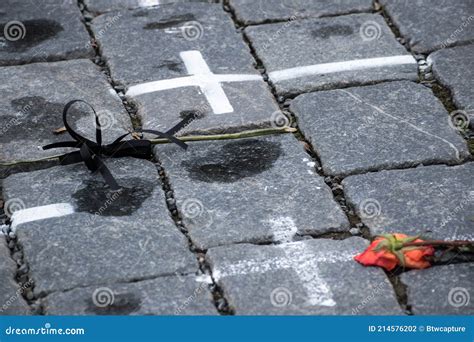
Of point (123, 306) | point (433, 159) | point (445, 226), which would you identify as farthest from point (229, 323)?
point (433, 159)

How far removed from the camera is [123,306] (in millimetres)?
3146

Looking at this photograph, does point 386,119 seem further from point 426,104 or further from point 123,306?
point 123,306

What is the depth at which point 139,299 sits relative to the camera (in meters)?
3.17

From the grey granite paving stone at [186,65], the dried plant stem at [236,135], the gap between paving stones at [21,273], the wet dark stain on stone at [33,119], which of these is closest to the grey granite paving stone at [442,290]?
the dried plant stem at [236,135]

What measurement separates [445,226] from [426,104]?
2.83 feet

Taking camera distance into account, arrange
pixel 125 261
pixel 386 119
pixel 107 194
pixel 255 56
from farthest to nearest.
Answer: pixel 255 56 < pixel 386 119 < pixel 107 194 < pixel 125 261

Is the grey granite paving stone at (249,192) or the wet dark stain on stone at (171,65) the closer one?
the grey granite paving stone at (249,192)

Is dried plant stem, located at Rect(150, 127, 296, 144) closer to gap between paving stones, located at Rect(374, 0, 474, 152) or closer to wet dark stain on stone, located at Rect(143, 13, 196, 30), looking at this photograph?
gap between paving stones, located at Rect(374, 0, 474, 152)

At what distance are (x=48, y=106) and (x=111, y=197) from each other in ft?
2.42

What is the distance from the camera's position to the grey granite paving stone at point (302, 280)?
3143 mm

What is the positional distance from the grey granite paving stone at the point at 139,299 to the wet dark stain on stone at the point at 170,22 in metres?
1.83

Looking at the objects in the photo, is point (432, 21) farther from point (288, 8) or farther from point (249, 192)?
point (249, 192)

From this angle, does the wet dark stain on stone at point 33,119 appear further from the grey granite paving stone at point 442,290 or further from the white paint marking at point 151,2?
the grey granite paving stone at point 442,290

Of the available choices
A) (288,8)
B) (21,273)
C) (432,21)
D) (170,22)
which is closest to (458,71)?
(432,21)
